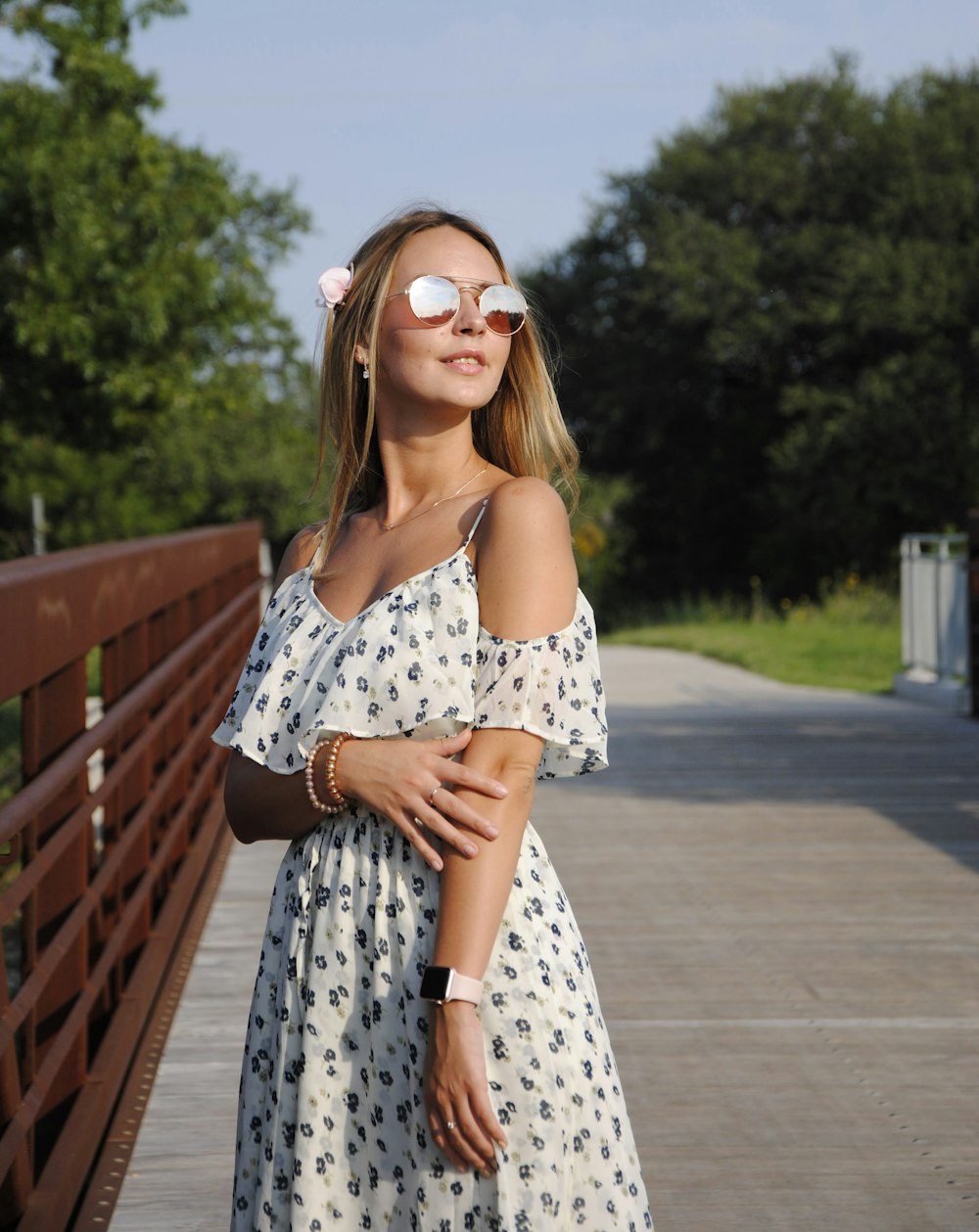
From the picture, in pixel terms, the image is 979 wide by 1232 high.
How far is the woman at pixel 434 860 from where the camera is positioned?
191 centimetres

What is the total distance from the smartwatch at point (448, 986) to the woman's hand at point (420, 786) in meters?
0.12

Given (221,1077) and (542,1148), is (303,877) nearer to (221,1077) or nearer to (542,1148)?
(542,1148)

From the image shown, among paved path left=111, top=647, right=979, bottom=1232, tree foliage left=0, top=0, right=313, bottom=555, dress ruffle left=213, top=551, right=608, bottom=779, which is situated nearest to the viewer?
dress ruffle left=213, top=551, right=608, bottom=779

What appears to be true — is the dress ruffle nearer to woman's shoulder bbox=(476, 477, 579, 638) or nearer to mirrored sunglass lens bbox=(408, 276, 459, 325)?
woman's shoulder bbox=(476, 477, 579, 638)

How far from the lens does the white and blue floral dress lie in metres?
1.92

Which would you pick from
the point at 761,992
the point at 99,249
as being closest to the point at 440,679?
the point at 761,992

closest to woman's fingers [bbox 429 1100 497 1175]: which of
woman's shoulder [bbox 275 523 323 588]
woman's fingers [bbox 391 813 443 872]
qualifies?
woman's fingers [bbox 391 813 443 872]

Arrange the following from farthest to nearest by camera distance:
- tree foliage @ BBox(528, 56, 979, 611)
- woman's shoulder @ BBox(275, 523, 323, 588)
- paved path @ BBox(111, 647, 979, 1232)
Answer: tree foliage @ BBox(528, 56, 979, 611)
paved path @ BBox(111, 647, 979, 1232)
woman's shoulder @ BBox(275, 523, 323, 588)

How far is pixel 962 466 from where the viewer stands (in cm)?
3119

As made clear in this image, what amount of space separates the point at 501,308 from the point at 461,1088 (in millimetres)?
917

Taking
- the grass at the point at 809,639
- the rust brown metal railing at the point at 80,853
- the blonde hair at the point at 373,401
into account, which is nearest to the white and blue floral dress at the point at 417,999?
the blonde hair at the point at 373,401

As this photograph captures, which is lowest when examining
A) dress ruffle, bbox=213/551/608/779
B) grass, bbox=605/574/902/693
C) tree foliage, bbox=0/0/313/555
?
grass, bbox=605/574/902/693

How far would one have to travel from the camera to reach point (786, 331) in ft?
109

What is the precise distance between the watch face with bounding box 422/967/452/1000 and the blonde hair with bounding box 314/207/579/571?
1.90 feet
